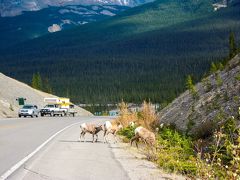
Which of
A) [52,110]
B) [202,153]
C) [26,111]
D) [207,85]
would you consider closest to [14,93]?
[52,110]

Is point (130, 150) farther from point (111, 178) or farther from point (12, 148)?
point (111, 178)

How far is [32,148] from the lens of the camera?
1519cm

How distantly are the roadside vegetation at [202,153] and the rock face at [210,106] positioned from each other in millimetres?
437

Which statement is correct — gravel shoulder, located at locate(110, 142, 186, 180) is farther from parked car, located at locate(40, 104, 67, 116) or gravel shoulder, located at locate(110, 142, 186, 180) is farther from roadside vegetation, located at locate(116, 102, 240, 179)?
parked car, located at locate(40, 104, 67, 116)

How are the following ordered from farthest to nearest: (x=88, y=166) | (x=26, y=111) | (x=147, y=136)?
(x=26, y=111)
(x=147, y=136)
(x=88, y=166)

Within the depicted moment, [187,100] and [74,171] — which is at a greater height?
[187,100]

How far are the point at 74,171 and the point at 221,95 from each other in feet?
26.7

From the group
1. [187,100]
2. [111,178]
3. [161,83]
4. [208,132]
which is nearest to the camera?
[111,178]

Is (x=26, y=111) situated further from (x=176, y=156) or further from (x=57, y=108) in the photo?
(x=176, y=156)

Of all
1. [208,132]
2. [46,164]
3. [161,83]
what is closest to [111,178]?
[46,164]

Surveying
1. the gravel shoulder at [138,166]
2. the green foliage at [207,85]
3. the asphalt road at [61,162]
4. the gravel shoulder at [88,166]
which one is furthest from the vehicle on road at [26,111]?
the gravel shoulder at [138,166]

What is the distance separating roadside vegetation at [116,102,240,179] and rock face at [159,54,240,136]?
1.43 ft

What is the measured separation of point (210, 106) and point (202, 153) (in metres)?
3.76

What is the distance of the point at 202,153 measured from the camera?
42.7 feet
